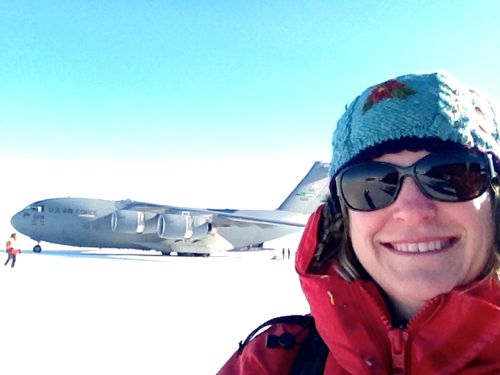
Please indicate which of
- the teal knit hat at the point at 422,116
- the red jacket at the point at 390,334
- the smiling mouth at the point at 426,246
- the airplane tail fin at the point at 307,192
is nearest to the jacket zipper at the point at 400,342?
the red jacket at the point at 390,334

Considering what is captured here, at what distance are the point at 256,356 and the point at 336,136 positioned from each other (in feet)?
2.71

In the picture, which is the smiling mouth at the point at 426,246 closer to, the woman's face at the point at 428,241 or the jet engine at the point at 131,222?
the woman's face at the point at 428,241

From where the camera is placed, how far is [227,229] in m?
22.7

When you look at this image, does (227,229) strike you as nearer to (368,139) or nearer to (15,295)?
(15,295)

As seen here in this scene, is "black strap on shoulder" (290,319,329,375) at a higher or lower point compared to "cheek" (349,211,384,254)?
lower

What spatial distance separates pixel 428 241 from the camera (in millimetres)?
1268

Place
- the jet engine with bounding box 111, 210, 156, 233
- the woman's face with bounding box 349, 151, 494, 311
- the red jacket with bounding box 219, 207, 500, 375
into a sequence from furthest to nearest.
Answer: the jet engine with bounding box 111, 210, 156, 233, the woman's face with bounding box 349, 151, 494, 311, the red jacket with bounding box 219, 207, 500, 375

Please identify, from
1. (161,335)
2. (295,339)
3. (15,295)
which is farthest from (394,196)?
(15,295)

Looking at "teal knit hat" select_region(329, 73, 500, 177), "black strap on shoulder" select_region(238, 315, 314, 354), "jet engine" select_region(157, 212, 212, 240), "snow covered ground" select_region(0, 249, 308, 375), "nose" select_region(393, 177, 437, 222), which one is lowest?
"jet engine" select_region(157, 212, 212, 240)

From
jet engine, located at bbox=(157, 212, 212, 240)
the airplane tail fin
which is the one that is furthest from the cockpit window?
the airplane tail fin

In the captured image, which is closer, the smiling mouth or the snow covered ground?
the smiling mouth

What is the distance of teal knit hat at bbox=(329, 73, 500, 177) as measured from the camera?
4.25 feet

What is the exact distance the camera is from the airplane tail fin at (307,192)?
89.2ft

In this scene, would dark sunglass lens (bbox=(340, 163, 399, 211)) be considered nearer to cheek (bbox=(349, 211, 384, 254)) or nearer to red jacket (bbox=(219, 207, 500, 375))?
cheek (bbox=(349, 211, 384, 254))
